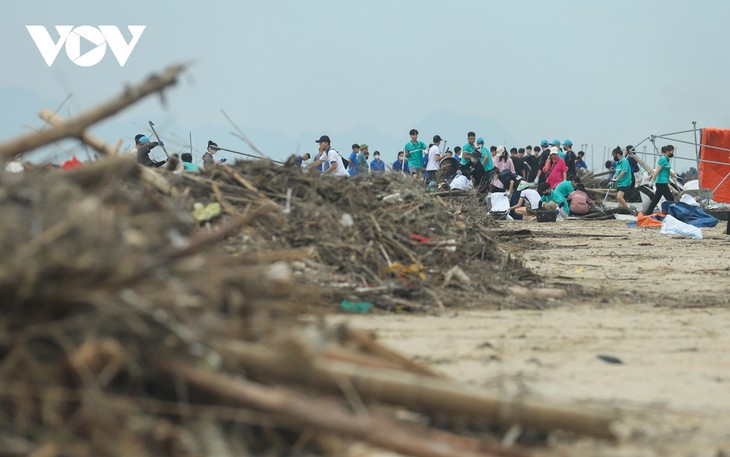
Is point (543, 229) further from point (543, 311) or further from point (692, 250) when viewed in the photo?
point (543, 311)

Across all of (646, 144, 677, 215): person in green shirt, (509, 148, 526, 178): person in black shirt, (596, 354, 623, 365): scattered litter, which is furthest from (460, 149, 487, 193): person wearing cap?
(596, 354, 623, 365): scattered litter

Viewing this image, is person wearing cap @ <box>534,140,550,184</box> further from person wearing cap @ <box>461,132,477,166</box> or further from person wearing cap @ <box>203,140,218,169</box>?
person wearing cap @ <box>203,140,218,169</box>

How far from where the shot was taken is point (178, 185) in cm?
859

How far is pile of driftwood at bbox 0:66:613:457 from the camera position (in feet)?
10.0

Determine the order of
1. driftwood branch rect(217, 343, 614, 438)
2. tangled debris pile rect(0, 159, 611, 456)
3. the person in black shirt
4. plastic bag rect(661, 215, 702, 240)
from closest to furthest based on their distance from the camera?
tangled debris pile rect(0, 159, 611, 456), driftwood branch rect(217, 343, 614, 438), plastic bag rect(661, 215, 702, 240), the person in black shirt

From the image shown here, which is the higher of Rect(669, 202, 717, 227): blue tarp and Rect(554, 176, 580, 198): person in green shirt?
Rect(554, 176, 580, 198): person in green shirt

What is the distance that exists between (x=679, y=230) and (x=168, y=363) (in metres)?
14.3

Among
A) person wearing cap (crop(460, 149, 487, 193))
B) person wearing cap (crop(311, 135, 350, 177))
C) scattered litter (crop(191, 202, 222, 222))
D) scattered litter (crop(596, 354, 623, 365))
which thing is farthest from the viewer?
person wearing cap (crop(460, 149, 487, 193))

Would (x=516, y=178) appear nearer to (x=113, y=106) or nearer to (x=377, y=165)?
(x=377, y=165)

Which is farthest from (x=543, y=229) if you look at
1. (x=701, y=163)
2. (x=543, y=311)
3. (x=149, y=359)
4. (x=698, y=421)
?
(x=149, y=359)

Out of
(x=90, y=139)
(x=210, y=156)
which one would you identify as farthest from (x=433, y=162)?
(x=90, y=139)

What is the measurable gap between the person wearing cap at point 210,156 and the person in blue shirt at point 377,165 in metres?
1.76

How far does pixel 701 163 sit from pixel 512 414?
790 inches

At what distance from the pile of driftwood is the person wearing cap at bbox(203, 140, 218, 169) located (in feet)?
17.2
